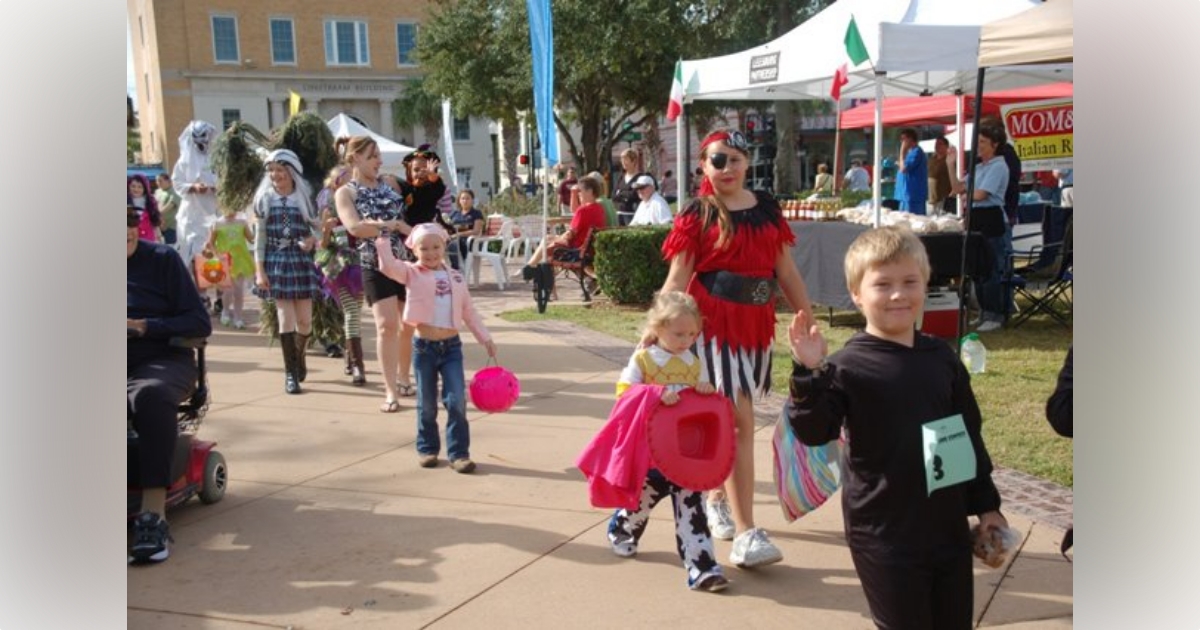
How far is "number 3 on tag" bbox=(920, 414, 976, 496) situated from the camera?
2.85 metres

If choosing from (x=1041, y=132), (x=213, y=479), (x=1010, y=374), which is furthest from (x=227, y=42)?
(x=213, y=479)

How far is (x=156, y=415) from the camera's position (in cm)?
463

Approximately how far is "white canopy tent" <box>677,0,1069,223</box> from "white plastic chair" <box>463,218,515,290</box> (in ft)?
13.5

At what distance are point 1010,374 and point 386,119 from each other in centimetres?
5273

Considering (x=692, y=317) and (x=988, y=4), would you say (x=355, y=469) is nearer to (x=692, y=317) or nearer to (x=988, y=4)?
(x=692, y=317)

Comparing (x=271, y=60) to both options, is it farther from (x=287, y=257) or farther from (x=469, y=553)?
(x=469, y=553)

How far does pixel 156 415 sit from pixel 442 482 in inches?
62.0

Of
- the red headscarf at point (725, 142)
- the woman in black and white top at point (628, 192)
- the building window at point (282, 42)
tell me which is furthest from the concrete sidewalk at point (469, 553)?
the building window at point (282, 42)

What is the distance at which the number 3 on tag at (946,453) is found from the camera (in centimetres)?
285

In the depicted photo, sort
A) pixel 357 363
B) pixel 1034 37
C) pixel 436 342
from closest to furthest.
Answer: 1. pixel 436 342
2. pixel 1034 37
3. pixel 357 363

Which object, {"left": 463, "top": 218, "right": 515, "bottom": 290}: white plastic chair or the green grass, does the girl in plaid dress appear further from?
{"left": 463, "top": 218, "right": 515, "bottom": 290}: white plastic chair

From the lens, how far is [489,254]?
1666 cm
